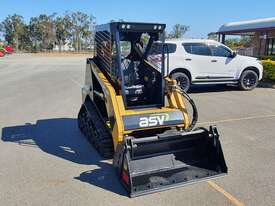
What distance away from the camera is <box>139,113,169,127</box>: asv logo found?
466 cm

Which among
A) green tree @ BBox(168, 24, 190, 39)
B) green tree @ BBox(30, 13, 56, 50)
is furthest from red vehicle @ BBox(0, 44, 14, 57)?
green tree @ BBox(168, 24, 190, 39)

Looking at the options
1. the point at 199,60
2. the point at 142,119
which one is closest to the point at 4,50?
the point at 199,60

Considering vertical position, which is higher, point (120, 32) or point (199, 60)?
point (120, 32)

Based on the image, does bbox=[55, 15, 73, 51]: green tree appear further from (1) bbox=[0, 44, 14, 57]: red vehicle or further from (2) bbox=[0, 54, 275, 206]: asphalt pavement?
(2) bbox=[0, 54, 275, 206]: asphalt pavement

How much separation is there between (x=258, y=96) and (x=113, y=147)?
7625 millimetres

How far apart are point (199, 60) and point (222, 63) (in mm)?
957

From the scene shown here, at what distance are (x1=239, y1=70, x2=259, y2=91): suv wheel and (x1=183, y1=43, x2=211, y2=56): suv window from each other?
1.81 meters

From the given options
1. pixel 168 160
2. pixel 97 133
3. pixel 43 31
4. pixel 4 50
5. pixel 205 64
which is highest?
pixel 43 31

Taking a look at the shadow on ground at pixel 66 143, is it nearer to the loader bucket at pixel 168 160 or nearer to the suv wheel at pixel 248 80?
the loader bucket at pixel 168 160

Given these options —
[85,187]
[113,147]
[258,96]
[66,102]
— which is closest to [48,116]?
[66,102]

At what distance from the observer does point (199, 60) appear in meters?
11.2

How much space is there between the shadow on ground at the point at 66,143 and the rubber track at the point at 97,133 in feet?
0.43

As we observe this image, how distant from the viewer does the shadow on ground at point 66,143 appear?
14.5 feet

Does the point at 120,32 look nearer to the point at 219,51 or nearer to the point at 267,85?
the point at 219,51
